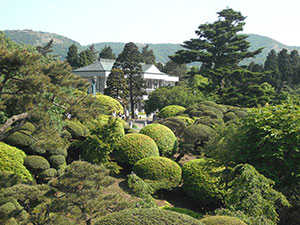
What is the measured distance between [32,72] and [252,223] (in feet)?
19.5

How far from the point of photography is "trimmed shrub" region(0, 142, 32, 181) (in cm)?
930

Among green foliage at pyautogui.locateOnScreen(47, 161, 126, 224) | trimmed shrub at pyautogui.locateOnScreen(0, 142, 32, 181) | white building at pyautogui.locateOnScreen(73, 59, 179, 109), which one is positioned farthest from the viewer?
white building at pyautogui.locateOnScreen(73, 59, 179, 109)

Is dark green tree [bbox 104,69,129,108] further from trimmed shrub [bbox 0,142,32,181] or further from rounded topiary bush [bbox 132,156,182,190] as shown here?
trimmed shrub [bbox 0,142,32,181]

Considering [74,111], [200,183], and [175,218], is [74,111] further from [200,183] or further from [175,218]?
[200,183]

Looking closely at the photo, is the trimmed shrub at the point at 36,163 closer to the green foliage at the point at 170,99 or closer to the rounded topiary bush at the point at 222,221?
the rounded topiary bush at the point at 222,221

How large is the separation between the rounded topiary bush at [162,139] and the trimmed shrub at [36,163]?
588 cm

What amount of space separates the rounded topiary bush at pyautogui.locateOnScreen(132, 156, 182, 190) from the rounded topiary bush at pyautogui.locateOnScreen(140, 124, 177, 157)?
263 centimetres

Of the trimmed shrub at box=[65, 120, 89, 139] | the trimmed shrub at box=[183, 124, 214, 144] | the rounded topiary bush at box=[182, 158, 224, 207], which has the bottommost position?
the rounded topiary bush at box=[182, 158, 224, 207]

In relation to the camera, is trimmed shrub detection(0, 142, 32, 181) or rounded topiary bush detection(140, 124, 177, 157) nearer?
trimmed shrub detection(0, 142, 32, 181)

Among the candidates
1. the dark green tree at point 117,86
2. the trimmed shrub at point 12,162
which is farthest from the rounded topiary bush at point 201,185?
the dark green tree at point 117,86

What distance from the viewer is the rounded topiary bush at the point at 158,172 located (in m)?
11.9

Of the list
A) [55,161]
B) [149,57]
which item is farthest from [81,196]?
[149,57]

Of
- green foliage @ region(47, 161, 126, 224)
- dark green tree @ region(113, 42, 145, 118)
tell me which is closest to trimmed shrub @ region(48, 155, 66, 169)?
green foliage @ region(47, 161, 126, 224)

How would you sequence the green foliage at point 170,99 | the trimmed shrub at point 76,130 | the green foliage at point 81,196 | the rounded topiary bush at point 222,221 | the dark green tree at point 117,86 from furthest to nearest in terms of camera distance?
1. the dark green tree at point 117,86
2. the green foliage at point 170,99
3. the trimmed shrub at point 76,130
4. the green foliage at point 81,196
5. the rounded topiary bush at point 222,221
